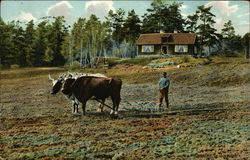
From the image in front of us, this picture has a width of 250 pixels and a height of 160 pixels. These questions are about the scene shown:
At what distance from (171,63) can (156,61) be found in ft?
5.97

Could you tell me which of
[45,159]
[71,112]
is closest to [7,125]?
[71,112]

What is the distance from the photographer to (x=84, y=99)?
14.7m

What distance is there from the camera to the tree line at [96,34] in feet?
46.0

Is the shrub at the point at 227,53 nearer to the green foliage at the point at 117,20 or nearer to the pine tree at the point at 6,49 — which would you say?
the green foliage at the point at 117,20

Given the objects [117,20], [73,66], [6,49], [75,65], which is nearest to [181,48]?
[75,65]

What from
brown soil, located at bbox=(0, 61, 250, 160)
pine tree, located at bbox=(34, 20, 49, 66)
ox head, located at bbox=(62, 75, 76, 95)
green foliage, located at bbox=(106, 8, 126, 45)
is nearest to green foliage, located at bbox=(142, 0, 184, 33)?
green foliage, located at bbox=(106, 8, 126, 45)

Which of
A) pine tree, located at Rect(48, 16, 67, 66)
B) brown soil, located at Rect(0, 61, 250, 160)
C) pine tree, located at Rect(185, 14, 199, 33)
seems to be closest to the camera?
brown soil, located at Rect(0, 61, 250, 160)

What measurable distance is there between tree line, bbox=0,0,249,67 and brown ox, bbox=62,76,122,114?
9.04ft

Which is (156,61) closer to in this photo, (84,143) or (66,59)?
(66,59)

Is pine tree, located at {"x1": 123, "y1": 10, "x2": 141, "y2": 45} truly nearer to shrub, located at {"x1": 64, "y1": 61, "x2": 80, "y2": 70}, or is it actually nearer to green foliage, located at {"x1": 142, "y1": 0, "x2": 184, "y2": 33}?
green foliage, located at {"x1": 142, "y1": 0, "x2": 184, "y2": 33}

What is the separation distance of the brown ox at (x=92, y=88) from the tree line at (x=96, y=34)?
9.04 ft

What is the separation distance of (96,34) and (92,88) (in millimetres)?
7227

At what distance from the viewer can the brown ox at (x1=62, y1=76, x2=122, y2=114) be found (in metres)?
14.3

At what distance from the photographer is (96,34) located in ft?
68.7
